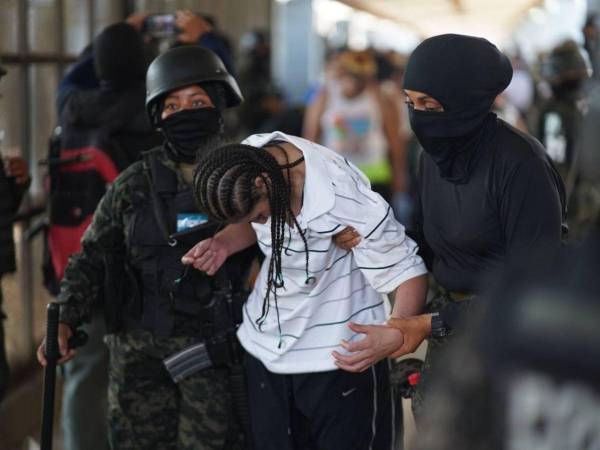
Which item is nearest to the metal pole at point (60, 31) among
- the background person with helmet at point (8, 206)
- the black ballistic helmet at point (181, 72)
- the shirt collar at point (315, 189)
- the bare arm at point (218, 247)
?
the background person with helmet at point (8, 206)

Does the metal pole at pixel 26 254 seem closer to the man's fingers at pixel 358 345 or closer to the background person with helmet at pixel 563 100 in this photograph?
the man's fingers at pixel 358 345

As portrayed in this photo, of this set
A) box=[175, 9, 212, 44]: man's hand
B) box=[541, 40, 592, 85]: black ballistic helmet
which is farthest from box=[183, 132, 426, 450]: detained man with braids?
box=[541, 40, 592, 85]: black ballistic helmet

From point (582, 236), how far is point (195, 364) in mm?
1979

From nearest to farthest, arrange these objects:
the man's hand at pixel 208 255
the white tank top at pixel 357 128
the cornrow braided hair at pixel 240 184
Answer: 1. the cornrow braided hair at pixel 240 184
2. the man's hand at pixel 208 255
3. the white tank top at pixel 357 128

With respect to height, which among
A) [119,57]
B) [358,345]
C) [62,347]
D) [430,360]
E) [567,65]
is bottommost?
[62,347]

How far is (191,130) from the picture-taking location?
128 inches

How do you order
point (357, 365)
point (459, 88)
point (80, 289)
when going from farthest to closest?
point (80, 289) < point (357, 365) < point (459, 88)

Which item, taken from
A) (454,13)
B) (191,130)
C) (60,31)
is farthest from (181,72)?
(454,13)

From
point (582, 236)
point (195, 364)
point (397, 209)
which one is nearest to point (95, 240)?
point (195, 364)

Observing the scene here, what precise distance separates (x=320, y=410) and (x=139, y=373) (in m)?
0.67

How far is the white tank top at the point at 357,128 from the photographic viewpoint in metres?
7.20

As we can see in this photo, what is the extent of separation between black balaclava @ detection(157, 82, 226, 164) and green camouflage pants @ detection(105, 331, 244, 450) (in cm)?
59

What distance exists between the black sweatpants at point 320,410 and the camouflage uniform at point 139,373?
0.19 metres

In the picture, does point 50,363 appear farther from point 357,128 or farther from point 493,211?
point 357,128
